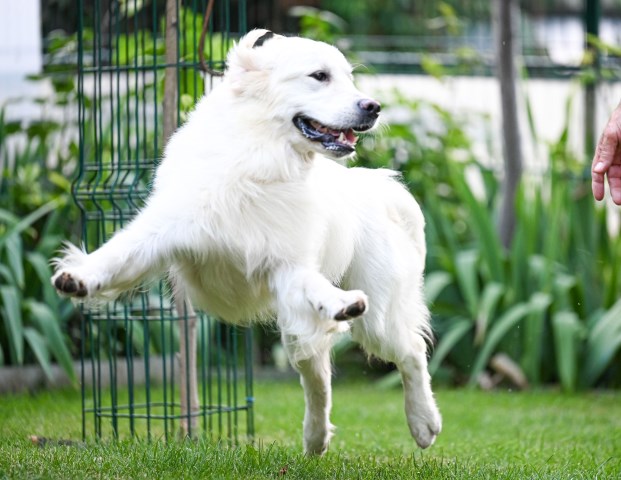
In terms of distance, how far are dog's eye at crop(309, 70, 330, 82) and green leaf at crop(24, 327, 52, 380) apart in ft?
10.4

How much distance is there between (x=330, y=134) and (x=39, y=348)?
10.6 ft

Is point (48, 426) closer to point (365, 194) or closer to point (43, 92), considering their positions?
point (365, 194)

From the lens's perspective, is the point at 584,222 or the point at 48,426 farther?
the point at 584,222

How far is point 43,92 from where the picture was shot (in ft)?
26.6

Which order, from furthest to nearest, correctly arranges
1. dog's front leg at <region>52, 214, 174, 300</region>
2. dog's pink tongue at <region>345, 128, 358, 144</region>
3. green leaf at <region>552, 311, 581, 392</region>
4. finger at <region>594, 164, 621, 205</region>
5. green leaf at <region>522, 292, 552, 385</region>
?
green leaf at <region>522, 292, 552, 385</region> → green leaf at <region>552, 311, 581, 392</region> → finger at <region>594, 164, 621, 205</region> → dog's pink tongue at <region>345, 128, 358, 144</region> → dog's front leg at <region>52, 214, 174, 300</region>

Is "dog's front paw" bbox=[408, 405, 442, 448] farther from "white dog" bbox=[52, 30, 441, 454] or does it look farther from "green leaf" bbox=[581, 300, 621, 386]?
"green leaf" bbox=[581, 300, 621, 386]

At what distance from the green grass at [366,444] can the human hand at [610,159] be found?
1.05 m

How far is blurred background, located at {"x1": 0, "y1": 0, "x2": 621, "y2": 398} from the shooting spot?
664cm

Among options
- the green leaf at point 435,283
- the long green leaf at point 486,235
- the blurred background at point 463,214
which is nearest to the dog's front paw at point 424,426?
the blurred background at point 463,214

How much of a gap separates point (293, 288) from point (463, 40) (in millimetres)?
7774

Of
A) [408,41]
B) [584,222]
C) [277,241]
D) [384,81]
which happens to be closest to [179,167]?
[277,241]

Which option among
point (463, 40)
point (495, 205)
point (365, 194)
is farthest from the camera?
point (463, 40)

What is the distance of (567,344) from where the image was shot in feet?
21.7

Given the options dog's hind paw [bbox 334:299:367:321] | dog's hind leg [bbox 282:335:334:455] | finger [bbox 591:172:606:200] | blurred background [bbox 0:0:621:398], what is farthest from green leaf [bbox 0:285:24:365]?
finger [bbox 591:172:606:200]
